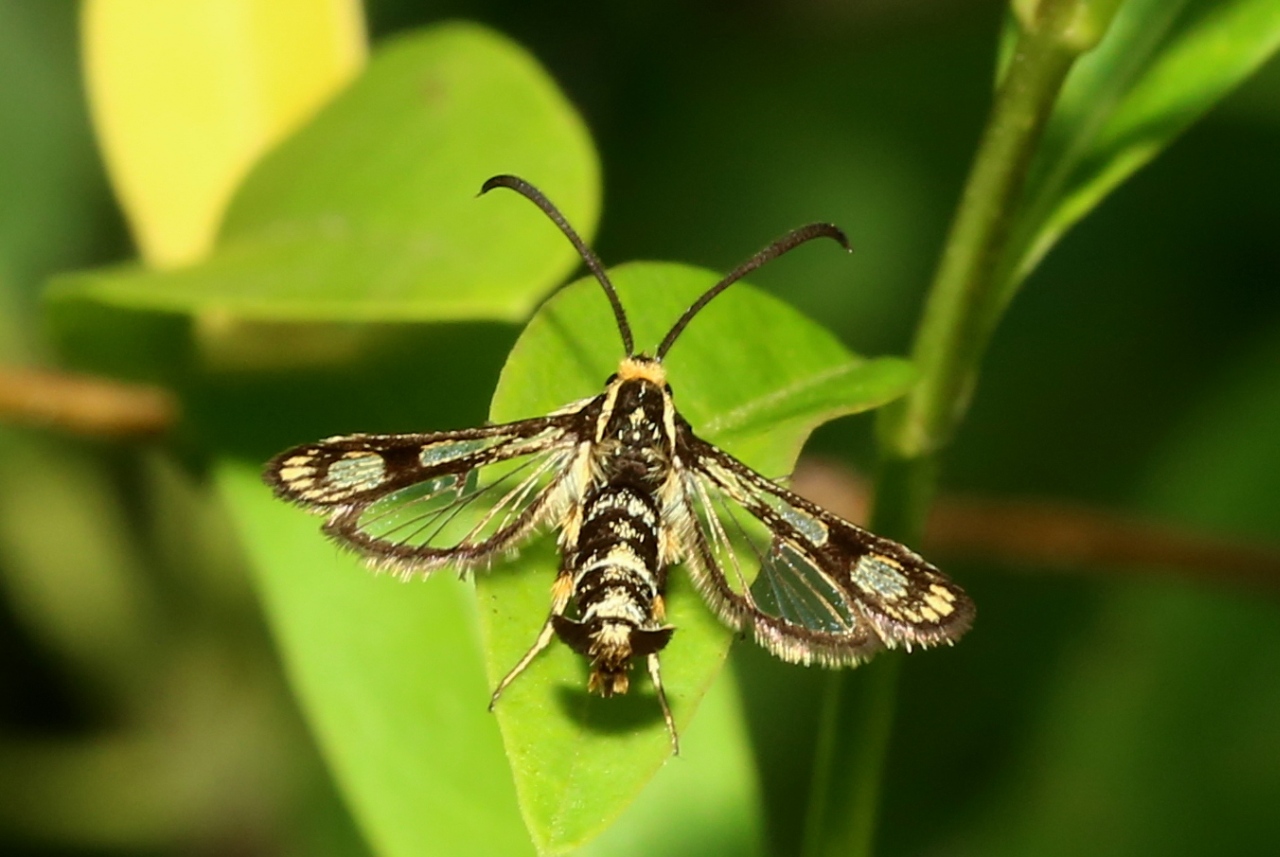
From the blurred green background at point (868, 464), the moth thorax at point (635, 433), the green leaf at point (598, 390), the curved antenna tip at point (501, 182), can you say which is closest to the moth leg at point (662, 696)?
the green leaf at point (598, 390)

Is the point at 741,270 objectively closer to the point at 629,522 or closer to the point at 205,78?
the point at 629,522

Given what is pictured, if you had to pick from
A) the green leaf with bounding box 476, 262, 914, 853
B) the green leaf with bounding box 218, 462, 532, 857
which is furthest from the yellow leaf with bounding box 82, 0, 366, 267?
the green leaf with bounding box 476, 262, 914, 853

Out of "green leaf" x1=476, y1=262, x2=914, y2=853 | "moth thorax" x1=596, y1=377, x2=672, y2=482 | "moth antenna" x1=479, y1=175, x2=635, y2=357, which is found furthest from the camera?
"moth thorax" x1=596, y1=377, x2=672, y2=482

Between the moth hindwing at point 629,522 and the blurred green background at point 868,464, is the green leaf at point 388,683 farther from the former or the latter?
the blurred green background at point 868,464

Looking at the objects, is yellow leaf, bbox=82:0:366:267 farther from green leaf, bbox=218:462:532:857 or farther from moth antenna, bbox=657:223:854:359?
moth antenna, bbox=657:223:854:359

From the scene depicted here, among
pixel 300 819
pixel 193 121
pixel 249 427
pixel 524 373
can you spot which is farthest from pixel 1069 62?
pixel 300 819

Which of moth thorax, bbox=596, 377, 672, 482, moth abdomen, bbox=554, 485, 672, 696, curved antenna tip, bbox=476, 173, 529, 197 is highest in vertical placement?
curved antenna tip, bbox=476, 173, 529, 197

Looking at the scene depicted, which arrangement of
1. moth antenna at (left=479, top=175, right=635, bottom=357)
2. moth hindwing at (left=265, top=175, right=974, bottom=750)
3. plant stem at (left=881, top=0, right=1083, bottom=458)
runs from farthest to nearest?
moth hindwing at (left=265, top=175, right=974, bottom=750) < moth antenna at (left=479, top=175, right=635, bottom=357) < plant stem at (left=881, top=0, right=1083, bottom=458)
